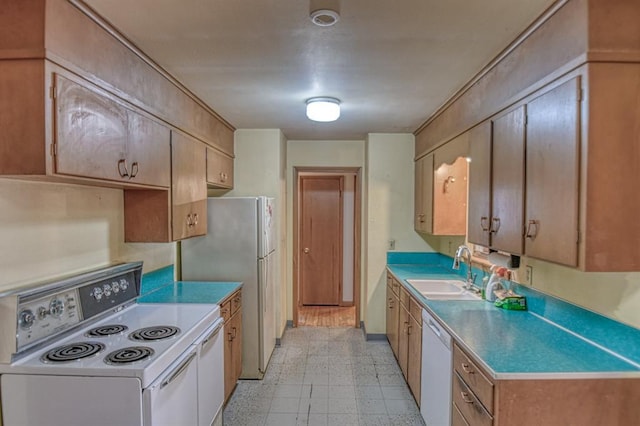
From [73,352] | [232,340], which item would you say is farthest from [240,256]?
[73,352]

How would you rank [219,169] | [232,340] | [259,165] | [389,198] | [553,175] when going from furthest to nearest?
[389,198], [259,165], [219,169], [232,340], [553,175]

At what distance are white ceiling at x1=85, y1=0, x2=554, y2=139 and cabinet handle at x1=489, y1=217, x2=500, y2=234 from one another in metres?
0.89

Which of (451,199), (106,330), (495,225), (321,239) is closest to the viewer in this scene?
(106,330)

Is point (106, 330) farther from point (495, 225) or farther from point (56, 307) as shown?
point (495, 225)

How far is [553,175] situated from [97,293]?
2.32 m

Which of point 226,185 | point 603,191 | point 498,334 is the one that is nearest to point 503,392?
point 498,334

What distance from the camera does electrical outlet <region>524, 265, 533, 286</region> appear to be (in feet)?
7.45

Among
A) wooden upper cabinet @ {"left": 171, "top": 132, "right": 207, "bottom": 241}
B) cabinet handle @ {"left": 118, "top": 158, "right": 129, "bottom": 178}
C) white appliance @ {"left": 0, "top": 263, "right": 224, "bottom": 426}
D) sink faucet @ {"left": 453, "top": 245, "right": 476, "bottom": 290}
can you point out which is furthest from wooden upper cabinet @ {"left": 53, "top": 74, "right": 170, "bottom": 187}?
sink faucet @ {"left": 453, "top": 245, "right": 476, "bottom": 290}

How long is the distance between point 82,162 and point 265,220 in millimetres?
1896

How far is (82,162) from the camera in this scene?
1562 mm

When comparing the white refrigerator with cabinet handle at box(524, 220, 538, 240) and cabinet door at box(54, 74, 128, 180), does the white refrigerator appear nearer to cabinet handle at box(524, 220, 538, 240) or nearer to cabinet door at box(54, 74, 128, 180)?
cabinet door at box(54, 74, 128, 180)

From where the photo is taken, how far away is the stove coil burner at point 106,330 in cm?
188

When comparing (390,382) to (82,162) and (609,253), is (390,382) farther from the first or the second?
(82,162)

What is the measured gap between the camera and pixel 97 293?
6.63 feet
